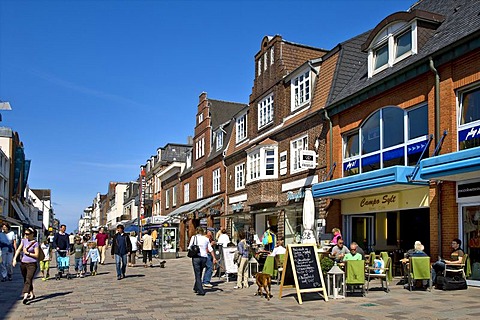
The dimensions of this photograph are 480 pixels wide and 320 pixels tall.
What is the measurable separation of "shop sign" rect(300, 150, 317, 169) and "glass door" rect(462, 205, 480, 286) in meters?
7.91

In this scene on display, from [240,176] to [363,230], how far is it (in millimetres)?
11775

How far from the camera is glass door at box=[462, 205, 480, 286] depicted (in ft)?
43.8

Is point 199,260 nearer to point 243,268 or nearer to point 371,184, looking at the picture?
point 243,268

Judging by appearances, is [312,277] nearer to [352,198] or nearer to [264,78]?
[352,198]

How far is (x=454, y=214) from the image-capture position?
13828 millimetres

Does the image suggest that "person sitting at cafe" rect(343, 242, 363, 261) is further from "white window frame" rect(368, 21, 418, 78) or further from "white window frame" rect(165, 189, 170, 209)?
"white window frame" rect(165, 189, 170, 209)

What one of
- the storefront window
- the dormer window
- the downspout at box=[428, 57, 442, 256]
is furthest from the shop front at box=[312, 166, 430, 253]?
the dormer window

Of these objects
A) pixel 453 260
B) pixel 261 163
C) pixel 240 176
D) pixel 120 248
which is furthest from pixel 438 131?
pixel 240 176

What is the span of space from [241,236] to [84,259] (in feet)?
23.4

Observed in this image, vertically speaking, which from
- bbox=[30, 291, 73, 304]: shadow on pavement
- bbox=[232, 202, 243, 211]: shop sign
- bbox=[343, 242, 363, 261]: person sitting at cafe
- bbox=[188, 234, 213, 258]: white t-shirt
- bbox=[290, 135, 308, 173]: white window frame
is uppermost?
bbox=[290, 135, 308, 173]: white window frame

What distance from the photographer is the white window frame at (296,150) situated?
22422 mm

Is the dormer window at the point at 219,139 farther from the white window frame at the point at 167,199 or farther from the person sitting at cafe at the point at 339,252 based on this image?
the person sitting at cafe at the point at 339,252

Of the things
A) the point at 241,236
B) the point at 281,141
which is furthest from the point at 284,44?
the point at 241,236

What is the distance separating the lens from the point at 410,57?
53.2 ft
